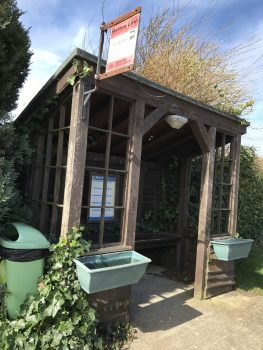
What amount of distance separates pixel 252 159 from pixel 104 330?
581 centimetres

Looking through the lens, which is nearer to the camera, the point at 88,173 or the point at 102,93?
the point at 102,93

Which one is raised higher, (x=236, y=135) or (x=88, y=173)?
(x=236, y=135)

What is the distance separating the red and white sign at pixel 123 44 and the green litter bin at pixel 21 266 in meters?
1.86

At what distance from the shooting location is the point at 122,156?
6.11m

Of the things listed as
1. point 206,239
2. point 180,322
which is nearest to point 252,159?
point 206,239

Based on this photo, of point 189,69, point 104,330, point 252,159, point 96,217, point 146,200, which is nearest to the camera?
point 104,330

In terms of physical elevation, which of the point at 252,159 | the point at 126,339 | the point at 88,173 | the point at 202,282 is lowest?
the point at 126,339

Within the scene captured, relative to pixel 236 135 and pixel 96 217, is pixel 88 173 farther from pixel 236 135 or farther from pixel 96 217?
pixel 236 135

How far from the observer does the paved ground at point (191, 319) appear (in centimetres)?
363

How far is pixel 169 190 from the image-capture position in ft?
→ 22.3

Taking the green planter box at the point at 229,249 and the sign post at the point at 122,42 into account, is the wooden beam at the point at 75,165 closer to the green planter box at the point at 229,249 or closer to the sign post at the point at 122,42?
the sign post at the point at 122,42

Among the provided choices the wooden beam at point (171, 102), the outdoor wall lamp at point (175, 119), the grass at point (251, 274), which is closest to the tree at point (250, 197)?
the grass at point (251, 274)

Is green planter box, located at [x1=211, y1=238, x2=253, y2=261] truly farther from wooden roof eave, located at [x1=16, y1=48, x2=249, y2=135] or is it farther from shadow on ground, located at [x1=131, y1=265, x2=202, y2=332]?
wooden roof eave, located at [x1=16, y1=48, x2=249, y2=135]

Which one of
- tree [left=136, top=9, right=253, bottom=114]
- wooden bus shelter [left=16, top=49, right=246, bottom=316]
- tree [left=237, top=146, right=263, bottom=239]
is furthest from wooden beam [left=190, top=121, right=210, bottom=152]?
tree [left=136, top=9, right=253, bottom=114]
